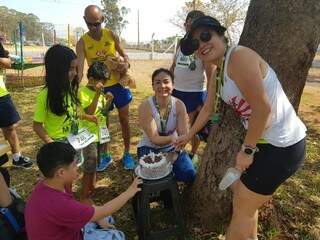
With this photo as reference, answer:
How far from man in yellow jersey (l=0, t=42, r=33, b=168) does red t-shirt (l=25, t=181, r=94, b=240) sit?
2244 millimetres

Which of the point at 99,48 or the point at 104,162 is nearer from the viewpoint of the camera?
the point at 99,48

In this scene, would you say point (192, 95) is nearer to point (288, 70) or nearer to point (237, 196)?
point (288, 70)

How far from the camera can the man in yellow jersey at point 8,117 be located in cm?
411

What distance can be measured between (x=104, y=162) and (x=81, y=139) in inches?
49.2

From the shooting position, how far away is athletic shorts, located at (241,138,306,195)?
6.77ft

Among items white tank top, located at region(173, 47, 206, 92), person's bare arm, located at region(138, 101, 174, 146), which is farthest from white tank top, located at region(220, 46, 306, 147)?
white tank top, located at region(173, 47, 206, 92)

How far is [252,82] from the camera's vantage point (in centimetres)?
178

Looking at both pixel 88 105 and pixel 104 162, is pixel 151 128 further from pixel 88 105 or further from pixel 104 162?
pixel 104 162

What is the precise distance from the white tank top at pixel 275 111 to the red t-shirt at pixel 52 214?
1.07 metres

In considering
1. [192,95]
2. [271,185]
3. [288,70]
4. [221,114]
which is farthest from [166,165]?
[192,95]

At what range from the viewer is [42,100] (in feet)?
9.93

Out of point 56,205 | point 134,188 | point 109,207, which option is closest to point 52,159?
point 56,205

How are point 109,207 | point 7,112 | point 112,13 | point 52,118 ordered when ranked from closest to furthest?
point 109,207 < point 52,118 < point 7,112 < point 112,13

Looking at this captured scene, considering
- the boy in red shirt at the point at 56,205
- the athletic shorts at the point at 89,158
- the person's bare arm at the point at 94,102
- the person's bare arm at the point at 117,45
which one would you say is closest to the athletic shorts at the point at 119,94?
the person's bare arm at the point at 117,45
